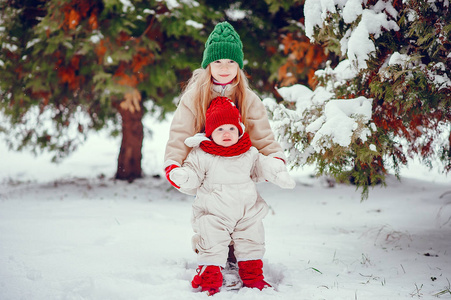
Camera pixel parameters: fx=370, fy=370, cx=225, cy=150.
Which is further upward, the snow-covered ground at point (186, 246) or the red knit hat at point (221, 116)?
the red knit hat at point (221, 116)

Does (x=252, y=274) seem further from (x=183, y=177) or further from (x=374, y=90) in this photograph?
(x=374, y=90)

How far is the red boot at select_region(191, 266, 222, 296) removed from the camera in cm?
262

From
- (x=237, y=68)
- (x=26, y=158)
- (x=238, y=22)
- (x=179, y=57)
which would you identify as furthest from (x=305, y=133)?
(x=26, y=158)

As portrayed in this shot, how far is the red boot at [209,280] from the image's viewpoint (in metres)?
2.62

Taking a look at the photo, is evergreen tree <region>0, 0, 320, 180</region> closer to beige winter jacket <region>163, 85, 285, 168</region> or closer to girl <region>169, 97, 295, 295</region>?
beige winter jacket <region>163, 85, 285, 168</region>

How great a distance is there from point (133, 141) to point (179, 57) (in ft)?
9.29

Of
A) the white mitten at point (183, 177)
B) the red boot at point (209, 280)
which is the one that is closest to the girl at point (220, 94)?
the white mitten at point (183, 177)

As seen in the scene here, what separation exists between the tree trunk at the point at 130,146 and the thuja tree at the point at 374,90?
5.56 metres

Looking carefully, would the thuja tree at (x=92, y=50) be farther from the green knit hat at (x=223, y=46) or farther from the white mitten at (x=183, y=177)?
the white mitten at (x=183, y=177)

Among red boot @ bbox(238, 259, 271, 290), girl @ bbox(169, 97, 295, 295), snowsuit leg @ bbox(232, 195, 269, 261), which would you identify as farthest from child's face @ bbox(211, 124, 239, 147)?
red boot @ bbox(238, 259, 271, 290)

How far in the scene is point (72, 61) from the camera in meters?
6.40

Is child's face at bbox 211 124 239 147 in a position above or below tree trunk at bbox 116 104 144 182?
above

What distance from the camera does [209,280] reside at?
263 cm

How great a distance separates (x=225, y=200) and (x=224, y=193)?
51 millimetres
